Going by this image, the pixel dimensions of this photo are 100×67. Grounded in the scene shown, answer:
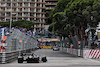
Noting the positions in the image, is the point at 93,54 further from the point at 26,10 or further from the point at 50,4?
the point at 50,4

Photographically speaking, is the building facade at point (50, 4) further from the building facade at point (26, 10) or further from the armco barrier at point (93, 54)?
Result: the armco barrier at point (93, 54)

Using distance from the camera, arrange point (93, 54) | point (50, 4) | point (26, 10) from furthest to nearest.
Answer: point (50, 4) < point (26, 10) < point (93, 54)

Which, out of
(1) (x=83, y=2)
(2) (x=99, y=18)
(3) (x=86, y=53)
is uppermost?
(1) (x=83, y=2)

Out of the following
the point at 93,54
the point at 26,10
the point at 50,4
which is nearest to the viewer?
the point at 93,54

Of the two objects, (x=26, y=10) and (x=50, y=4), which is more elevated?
(x=50, y=4)

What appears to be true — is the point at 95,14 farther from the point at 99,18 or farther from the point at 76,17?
the point at 76,17

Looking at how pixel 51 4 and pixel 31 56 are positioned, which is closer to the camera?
pixel 31 56

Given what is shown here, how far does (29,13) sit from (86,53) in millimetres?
86606

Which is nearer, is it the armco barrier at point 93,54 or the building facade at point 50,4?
the armco barrier at point 93,54

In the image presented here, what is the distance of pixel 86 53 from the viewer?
29.2 m

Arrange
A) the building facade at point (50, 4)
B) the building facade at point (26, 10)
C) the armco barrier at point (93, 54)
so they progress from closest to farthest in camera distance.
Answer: the armco barrier at point (93, 54) < the building facade at point (26, 10) < the building facade at point (50, 4)

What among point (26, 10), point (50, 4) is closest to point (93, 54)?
point (26, 10)

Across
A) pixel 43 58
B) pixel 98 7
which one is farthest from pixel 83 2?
pixel 43 58

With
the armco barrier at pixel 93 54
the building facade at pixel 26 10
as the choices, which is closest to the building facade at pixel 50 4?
the building facade at pixel 26 10
